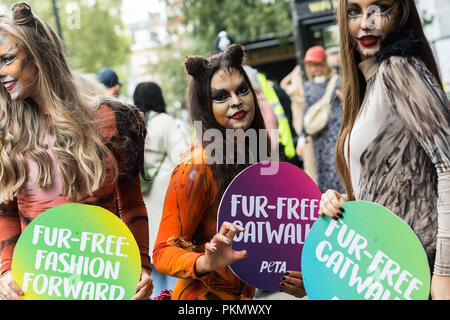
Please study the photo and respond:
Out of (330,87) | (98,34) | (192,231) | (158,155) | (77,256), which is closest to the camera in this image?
(77,256)

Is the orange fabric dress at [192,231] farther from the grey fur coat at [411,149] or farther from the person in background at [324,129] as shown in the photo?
the person in background at [324,129]

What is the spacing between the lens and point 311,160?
6.28m

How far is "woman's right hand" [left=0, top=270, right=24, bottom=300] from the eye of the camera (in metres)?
2.08

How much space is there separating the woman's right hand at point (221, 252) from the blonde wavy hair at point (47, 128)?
1.61ft

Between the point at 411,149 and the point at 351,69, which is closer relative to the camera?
the point at 411,149

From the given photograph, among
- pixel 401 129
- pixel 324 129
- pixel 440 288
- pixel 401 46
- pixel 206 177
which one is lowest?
pixel 440 288

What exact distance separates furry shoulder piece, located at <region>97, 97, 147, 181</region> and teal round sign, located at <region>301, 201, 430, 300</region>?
0.79m

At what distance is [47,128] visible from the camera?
88.9 inches

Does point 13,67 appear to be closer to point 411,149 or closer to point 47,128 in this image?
point 47,128

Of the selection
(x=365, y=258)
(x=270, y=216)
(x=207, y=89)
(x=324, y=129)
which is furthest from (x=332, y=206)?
(x=324, y=129)

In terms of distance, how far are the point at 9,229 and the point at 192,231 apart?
0.67 meters

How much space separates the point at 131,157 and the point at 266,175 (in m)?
0.55

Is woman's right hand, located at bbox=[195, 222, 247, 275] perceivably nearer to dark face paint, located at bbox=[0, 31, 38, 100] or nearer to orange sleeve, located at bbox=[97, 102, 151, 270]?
orange sleeve, located at bbox=[97, 102, 151, 270]
